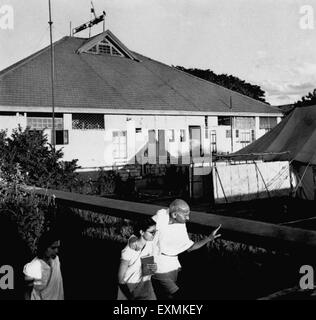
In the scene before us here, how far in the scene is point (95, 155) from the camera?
73.6ft

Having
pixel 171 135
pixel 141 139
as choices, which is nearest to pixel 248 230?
pixel 141 139

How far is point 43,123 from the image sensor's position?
69.2 feet

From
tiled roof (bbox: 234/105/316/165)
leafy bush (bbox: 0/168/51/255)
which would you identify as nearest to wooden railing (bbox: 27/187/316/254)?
leafy bush (bbox: 0/168/51/255)

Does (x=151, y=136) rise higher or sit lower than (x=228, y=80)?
lower

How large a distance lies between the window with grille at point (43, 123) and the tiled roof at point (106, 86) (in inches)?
31.2

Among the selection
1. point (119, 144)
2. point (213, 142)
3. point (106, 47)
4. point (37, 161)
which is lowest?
point (37, 161)

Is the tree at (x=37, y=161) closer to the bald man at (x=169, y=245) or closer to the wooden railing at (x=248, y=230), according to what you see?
the wooden railing at (x=248, y=230)

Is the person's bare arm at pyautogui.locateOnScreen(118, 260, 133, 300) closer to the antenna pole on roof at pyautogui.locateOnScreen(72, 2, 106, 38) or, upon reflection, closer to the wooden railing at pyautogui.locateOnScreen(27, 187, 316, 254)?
the wooden railing at pyautogui.locateOnScreen(27, 187, 316, 254)

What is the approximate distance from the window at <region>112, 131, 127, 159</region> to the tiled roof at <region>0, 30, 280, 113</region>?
1552 mm

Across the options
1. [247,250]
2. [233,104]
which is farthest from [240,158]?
[247,250]

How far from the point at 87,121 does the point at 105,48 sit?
845 centimetres

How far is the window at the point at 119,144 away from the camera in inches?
909

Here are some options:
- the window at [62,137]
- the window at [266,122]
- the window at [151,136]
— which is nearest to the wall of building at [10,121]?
the window at [62,137]

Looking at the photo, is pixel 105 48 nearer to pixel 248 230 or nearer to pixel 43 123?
pixel 43 123
